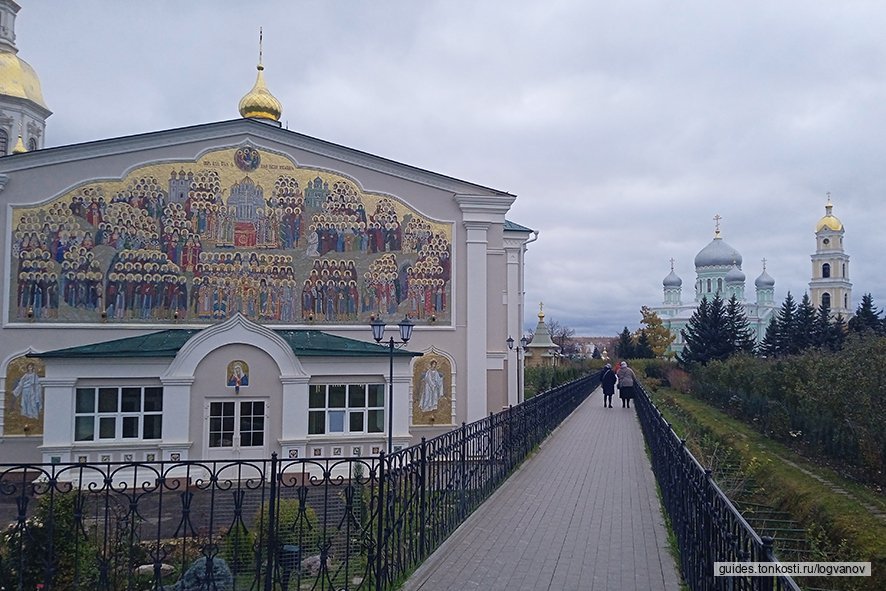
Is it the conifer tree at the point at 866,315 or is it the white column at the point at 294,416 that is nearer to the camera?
the white column at the point at 294,416

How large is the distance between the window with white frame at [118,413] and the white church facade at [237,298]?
0.10 ft

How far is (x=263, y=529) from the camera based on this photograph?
6.68 m

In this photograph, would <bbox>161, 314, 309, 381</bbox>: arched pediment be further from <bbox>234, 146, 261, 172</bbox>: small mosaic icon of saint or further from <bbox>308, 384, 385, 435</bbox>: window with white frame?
<bbox>234, 146, 261, 172</bbox>: small mosaic icon of saint

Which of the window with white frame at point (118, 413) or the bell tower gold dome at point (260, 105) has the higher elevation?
the bell tower gold dome at point (260, 105)

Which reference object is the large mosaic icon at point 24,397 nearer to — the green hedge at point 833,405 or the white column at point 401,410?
the white column at point 401,410

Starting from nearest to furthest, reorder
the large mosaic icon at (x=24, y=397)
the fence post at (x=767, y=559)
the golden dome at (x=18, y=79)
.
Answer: the fence post at (x=767, y=559) < the large mosaic icon at (x=24, y=397) < the golden dome at (x=18, y=79)

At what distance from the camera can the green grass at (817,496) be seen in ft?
25.3

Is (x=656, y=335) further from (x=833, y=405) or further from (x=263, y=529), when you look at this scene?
(x=263, y=529)

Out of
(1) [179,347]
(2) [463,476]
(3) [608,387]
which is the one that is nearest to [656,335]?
(3) [608,387]

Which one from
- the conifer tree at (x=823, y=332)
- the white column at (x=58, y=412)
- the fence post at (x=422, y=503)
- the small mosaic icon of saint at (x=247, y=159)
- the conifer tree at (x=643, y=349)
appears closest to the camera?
the fence post at (x=422, y=503)

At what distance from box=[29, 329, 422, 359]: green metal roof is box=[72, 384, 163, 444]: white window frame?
2.36 feet

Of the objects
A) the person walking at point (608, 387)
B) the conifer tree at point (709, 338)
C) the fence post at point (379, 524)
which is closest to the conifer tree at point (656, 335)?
the conifer tree at point (709, 338)

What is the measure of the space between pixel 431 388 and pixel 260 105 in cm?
1014

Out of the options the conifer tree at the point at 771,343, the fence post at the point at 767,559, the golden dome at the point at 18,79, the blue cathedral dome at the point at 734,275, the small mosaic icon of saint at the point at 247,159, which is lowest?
the fence post at the point at 767,559
